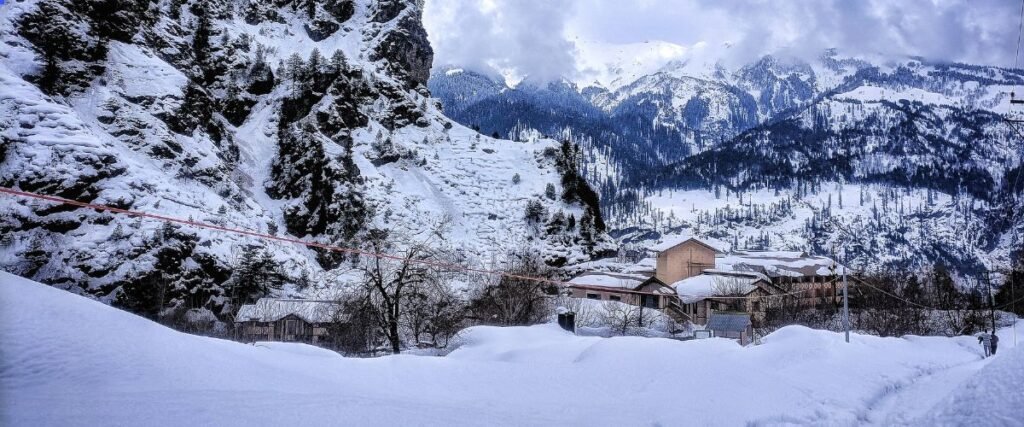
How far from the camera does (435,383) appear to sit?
972 cm

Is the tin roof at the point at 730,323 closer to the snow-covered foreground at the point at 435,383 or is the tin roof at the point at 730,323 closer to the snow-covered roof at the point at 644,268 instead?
the snow-covered foreground at the point at 435,383

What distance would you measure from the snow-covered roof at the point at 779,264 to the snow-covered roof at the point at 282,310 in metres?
56.2

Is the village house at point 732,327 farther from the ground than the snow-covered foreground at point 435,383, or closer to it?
closer to it

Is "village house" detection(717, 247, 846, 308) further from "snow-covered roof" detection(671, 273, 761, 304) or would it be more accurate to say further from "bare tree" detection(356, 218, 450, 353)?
"bare tree" detection(356, 218, 450, 353)

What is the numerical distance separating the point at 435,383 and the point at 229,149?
75219 mm

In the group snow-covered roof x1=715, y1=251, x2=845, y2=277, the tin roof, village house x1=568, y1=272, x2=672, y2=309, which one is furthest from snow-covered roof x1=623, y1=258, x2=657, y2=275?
the tin roof

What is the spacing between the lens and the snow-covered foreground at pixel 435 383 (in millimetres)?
5371

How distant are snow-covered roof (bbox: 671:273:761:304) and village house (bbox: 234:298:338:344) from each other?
36.6 metres

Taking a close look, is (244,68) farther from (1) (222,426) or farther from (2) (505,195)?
(1) (222,426)

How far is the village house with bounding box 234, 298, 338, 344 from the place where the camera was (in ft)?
163

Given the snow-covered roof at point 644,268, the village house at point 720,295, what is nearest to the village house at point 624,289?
the village house at point 720,295

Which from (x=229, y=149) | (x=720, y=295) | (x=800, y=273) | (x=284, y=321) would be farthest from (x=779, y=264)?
(x=229, y=149)

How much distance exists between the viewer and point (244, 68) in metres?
86.1

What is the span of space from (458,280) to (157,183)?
33453 millimetres
